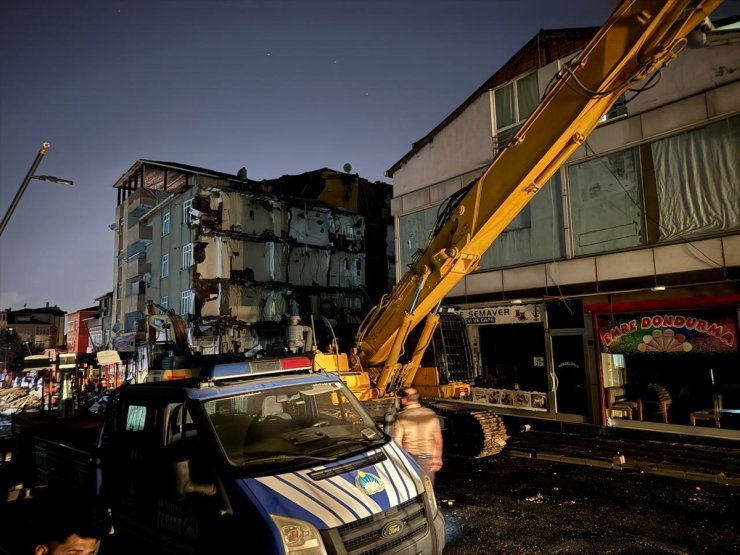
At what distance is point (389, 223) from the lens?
37.9 metres

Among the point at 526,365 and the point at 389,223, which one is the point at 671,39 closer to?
the point at 526,365

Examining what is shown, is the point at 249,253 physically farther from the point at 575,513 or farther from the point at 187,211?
the point at 575,513

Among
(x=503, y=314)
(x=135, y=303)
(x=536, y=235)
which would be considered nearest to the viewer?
(x=536, y=235)

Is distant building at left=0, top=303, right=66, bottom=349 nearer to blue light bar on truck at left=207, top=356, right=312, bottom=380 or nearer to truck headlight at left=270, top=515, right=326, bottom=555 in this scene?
blue light bar on truck at left=207, top=356, right=312, bottom=380

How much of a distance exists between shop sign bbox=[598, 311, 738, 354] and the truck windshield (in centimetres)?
1027

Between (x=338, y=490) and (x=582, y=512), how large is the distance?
17.0ft

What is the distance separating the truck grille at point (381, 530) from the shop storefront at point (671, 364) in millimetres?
10623

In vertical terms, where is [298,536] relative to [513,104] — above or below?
below

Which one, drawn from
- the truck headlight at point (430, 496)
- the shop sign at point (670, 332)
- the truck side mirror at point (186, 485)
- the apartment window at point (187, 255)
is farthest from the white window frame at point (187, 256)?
the truck headlight at point (430, 496)

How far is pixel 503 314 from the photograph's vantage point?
52.5ft

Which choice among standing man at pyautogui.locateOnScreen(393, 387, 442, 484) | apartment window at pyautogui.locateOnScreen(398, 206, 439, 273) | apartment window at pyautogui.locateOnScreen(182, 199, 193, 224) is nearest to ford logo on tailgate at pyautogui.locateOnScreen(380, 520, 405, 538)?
standing man at pyautogui.locateOnScreen(393, 387, 442, 484)

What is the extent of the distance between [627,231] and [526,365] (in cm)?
654

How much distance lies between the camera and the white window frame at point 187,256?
2984 centimetres

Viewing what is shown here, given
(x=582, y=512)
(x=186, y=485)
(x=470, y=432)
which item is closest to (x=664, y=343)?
(x=470, y=432)
